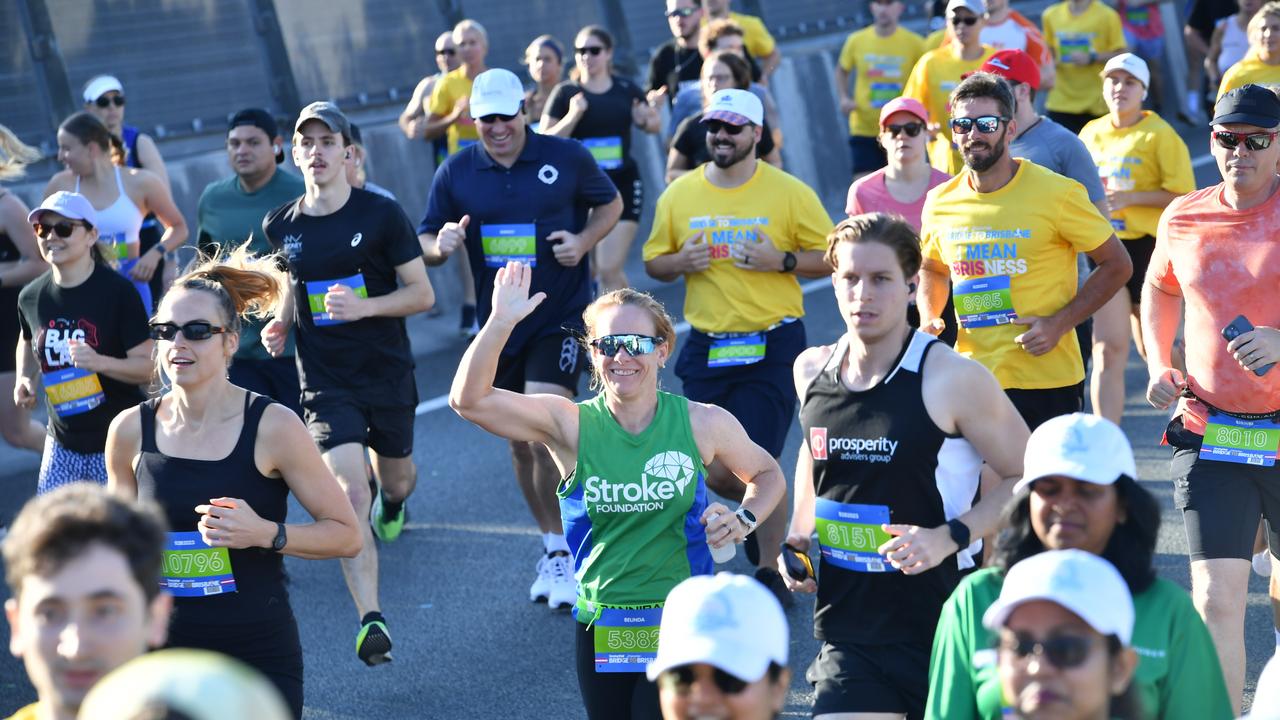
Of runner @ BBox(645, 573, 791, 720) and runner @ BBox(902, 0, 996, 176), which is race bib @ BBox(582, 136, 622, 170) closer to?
runner @ BBox(902, 0, 996, 176)

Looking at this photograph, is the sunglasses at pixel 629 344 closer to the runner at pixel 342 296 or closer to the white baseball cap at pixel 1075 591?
the white baseball cap at pixel 1075 591

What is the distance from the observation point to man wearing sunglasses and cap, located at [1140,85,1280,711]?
583 centimetres

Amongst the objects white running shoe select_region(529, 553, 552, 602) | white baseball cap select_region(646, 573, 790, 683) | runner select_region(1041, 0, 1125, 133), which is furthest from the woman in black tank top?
runner select_region(1041, 0, 1125, 133)

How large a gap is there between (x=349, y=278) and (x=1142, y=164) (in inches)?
168

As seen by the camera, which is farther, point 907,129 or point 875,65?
point 875,65

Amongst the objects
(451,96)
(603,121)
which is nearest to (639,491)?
(603,121)

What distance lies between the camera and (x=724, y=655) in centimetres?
354

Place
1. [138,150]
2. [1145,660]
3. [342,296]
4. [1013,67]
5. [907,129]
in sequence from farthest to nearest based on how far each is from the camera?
[138,150] → [1013,67] → [907,129] → [342,296] → [1145,660]

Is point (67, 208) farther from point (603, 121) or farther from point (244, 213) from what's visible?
point (603, 121)

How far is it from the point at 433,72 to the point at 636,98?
11.1ft

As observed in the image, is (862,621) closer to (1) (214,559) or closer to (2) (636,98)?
(1) (214,559)

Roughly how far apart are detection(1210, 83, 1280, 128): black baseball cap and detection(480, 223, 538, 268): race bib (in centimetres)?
343

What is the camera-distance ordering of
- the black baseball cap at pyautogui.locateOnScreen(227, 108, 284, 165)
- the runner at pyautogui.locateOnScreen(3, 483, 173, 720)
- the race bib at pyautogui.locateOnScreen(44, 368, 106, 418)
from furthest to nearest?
the black baseball cap at pyautogui.locateOnScreen(227, 108, 284, 165) → the race bib at pyautogui.locateOnScreen(44, 368, 106, 418) → the runner at pyautogui.locateOnScreen(3, 483, 173, 720)

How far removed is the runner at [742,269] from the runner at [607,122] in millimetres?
4084
